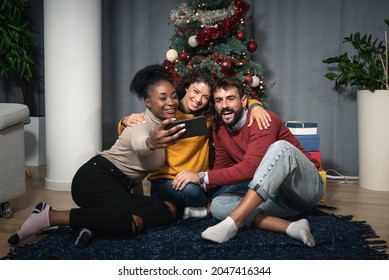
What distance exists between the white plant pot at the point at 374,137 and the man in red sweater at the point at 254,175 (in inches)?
43.8

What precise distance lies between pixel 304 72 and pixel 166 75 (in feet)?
5.89

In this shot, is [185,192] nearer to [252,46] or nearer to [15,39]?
[252,46]

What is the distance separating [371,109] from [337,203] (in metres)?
0.73

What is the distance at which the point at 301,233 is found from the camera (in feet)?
5.90

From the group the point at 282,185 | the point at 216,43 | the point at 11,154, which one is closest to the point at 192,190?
the point at 282,185

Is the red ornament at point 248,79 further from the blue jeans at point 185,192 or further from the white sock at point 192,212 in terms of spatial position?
the white sock at point 192,212

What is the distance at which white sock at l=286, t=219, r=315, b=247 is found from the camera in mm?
1776

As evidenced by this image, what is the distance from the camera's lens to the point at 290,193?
201 cm

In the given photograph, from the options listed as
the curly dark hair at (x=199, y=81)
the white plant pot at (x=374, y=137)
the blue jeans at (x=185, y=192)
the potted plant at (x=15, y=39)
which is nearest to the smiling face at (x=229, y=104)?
the curly dark hair at (x=199, y=81)

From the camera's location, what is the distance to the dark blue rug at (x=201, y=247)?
1694 mm

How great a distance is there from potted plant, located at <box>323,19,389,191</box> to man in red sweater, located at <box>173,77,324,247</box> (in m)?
1.11

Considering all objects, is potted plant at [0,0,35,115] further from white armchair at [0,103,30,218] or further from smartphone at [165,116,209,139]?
smartphone at [165,116,209,139]

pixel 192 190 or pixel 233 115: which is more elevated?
pixel 233 115
